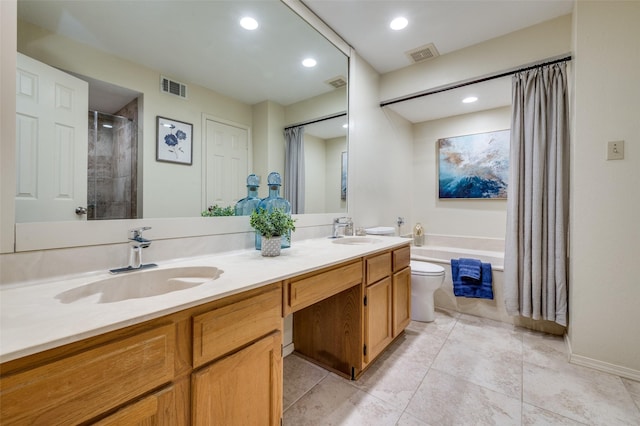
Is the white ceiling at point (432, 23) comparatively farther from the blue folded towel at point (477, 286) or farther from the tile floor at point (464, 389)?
the tile floor at point (464, 389)

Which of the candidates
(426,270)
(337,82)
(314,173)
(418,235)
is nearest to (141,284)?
(314,173)

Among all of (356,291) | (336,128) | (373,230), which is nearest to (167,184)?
(356,291)

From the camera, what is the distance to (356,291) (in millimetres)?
1624

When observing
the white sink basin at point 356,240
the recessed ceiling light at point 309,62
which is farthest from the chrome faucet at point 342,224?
the recessed ceiling light at point 309,62

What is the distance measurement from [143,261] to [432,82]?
2.81m

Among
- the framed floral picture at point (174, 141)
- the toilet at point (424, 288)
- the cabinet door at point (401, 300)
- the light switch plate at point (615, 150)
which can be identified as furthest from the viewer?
the toilet at point (424, 288)

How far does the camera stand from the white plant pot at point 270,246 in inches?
55.3

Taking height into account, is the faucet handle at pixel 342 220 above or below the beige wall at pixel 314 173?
below

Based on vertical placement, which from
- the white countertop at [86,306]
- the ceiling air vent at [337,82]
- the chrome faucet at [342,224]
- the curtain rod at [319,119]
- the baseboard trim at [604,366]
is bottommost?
the baseboard trim at [604,366]

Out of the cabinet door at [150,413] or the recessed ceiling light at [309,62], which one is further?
→ the recessed ceiling light at [309,62]

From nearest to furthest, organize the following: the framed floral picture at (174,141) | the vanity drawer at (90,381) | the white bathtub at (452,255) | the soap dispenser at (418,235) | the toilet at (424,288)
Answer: the vanity drawer at (90,381) → the framed floral picture at (174,141) → the toilet at (424,288) → the white bathtub at (452,255) → the soap dispenser at (418,235)

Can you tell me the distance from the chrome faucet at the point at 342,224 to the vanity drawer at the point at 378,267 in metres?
0.51

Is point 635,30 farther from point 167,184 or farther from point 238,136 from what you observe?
point 167,184

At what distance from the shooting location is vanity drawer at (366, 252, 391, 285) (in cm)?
167
